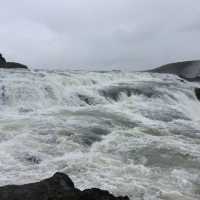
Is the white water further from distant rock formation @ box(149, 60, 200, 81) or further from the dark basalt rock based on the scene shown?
distant rock formation @ box(149, 60, 200, 81)

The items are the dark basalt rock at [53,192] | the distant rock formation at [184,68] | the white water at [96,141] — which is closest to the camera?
the dark basalt rock at [53,192]

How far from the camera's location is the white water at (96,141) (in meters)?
8.13

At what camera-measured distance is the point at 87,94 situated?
21344 mm

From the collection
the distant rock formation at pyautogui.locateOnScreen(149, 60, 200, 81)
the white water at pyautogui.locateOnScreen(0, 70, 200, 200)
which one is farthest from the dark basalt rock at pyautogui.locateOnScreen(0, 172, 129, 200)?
the distant rock formation at pyautogui.locateOnScreen(149, 60, 200, 81)

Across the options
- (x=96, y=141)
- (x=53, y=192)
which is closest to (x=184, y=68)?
(x=96, y=141)

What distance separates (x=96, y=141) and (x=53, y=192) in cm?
554

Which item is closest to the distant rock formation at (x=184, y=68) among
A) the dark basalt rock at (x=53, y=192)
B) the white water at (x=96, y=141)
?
the white water at (x=96, y=141)

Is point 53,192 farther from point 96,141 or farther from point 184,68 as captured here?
point 184,68

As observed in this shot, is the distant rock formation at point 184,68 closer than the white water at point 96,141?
No

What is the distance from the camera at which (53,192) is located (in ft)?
19.5

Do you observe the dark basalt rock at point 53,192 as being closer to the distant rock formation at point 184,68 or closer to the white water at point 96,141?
the white water at point 96,141

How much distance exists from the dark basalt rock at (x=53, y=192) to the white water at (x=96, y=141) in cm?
151

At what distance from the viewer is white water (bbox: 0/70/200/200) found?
8.13 metres

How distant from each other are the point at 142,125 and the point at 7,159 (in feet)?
21.3
